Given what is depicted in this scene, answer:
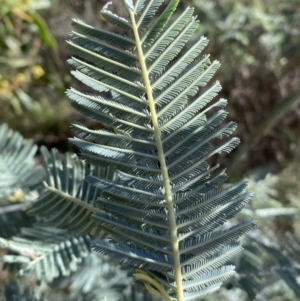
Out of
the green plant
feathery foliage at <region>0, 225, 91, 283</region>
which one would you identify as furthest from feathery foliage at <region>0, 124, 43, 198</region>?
the green plant

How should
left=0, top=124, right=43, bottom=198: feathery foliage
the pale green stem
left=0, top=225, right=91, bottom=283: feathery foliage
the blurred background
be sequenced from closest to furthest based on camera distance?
the pale green stem, left=0, top=225, right=91, bottom=283: feathery foliage, left=0, top=124, right=43, bottom=198: feathery foliage, the blurred background

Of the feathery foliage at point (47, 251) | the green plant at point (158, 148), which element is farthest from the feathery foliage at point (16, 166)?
the green plant at point (158, 148)

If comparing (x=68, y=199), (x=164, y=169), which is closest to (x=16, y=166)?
(x=68, y=199)

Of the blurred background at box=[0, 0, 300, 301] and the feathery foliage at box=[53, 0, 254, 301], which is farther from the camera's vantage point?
the blurred background at box=[0, 0, 300, 301]

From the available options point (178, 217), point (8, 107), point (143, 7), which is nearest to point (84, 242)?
point (178, 217)

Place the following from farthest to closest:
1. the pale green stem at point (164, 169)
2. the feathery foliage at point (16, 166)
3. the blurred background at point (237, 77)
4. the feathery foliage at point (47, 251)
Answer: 1. the blurred background at point (237, 77)
2. the feathery foliage at point (16, 166)
3. the feathery foliage at point (47, 251)
4. the pale green stem at point (164, 169)

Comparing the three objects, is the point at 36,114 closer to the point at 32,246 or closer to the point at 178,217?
the point at 32,246

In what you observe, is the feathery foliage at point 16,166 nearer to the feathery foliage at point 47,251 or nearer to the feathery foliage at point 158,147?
the feathery foliage at point 47,251

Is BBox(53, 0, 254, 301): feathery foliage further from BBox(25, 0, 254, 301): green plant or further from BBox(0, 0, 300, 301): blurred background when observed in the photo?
BBox(0, 0, 300, 301): blurred background
